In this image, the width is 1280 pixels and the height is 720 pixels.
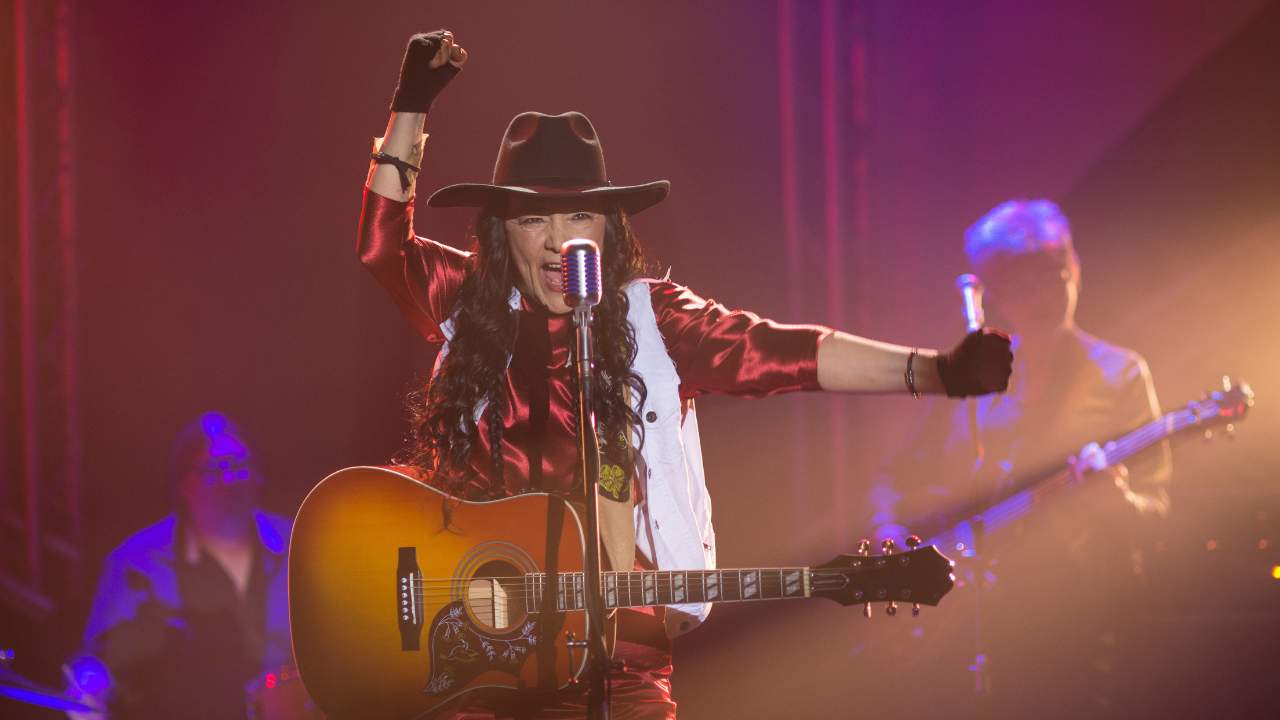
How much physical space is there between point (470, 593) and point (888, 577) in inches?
41.8

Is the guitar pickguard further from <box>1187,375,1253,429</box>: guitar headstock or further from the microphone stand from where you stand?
<box>1187,375,1253,429</box>: guitar headstock

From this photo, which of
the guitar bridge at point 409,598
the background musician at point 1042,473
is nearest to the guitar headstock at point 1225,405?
the background musician at point 1042,473

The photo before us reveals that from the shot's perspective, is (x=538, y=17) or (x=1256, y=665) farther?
(x=538, y=17)

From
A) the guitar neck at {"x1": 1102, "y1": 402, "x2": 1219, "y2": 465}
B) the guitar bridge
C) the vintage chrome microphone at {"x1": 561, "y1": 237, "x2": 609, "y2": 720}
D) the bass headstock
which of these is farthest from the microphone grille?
the bass headstock

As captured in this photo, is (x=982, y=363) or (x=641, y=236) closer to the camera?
(x=982, y=363)

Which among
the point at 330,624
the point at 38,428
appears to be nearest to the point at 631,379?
the point at 330,624

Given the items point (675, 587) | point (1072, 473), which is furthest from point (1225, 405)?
point (675, 587)

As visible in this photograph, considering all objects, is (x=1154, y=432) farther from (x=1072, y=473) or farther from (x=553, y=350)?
(x=553, y=350)

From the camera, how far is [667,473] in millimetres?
2629

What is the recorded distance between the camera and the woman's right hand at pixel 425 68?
2.36 m

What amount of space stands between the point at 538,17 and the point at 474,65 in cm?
Result: 44

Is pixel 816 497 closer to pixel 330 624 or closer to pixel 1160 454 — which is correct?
pixel 1160 454

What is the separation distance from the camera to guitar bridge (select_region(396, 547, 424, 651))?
2.31 metres

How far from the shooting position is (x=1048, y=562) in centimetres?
457
